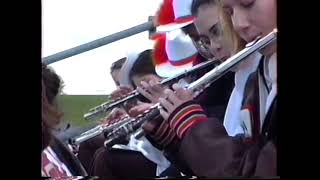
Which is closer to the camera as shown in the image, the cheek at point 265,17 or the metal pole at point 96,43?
the cheek at point 265,17

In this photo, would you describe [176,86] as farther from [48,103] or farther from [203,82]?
[48,103]

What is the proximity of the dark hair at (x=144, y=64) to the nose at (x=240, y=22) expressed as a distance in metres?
0.37

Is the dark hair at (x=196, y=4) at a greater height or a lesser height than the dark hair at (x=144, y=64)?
greater

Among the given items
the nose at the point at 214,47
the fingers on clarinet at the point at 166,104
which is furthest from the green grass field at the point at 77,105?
the nose at the point at 214,47

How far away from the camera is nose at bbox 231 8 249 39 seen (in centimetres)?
268

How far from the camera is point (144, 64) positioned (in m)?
2.92

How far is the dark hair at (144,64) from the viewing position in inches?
114

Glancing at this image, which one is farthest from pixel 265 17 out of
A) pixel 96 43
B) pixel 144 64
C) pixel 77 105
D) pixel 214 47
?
pixel 77 105

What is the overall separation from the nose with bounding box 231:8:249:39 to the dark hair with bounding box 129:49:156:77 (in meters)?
0.37

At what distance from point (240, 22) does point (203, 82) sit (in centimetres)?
25

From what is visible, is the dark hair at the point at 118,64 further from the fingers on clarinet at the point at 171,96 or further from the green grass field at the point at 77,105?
the fingers on clarinet at the point at 171,96

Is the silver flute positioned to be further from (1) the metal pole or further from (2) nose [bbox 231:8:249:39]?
(1) the metal pole

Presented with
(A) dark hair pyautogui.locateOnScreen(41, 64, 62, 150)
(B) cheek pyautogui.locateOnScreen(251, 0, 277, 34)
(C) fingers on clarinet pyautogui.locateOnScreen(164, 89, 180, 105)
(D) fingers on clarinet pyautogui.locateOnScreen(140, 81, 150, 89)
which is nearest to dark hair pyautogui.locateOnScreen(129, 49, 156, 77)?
(D) fingers on clarinet pyautogui.locateOnScreen(140, 81, 150, 89)

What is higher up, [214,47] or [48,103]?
[214,47]
